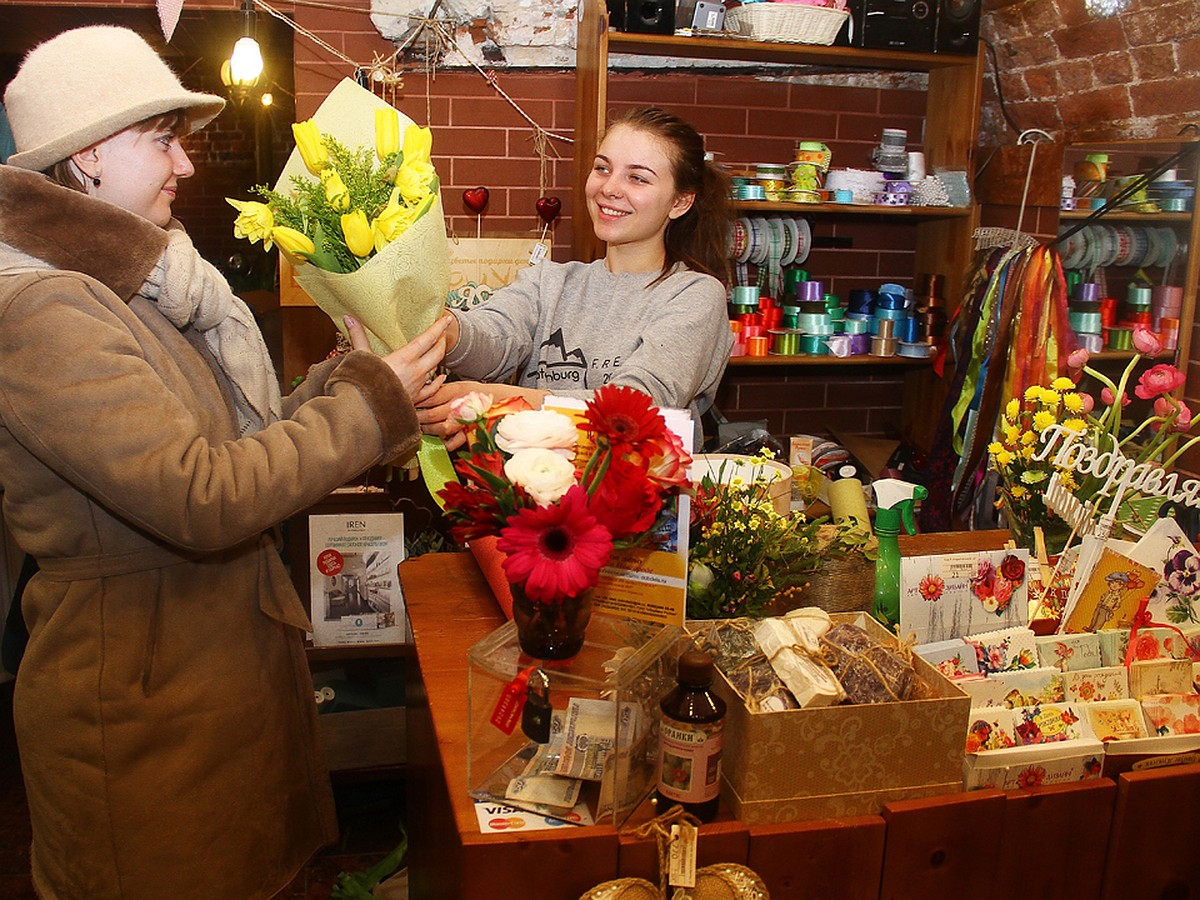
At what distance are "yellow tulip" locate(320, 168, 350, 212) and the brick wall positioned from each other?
2.50 m

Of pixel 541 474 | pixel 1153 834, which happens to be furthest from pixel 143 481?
pixel 1153 834

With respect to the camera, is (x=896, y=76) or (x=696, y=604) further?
(x=896, y=76)

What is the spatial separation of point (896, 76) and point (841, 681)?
3344 millimetres

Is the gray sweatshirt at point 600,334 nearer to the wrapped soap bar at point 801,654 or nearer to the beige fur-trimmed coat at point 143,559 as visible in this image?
the beige fur-trimmed coat at point 143,559

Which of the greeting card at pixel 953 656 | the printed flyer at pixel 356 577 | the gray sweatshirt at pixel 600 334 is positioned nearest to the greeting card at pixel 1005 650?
the greeting card at pixel 953 656

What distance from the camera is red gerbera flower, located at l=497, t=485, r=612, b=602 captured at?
116cm

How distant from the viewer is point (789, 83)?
3998 millimetres

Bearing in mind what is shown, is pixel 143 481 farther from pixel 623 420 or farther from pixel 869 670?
pixel 869 670

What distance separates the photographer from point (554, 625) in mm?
1242

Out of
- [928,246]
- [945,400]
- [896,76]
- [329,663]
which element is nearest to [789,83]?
[896,76]

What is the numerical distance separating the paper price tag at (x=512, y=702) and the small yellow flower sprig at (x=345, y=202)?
730 millimetres

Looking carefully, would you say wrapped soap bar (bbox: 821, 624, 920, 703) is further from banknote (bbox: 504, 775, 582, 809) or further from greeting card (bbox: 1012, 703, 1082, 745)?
banknote (bbox: 504, 775, 582, 809)

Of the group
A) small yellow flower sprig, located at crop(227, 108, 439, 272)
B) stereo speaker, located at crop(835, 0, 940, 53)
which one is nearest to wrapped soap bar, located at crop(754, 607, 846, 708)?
small yellow flower sprig, located at crop(227, 108, 439, 272)

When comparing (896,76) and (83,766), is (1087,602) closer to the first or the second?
(83,766)
